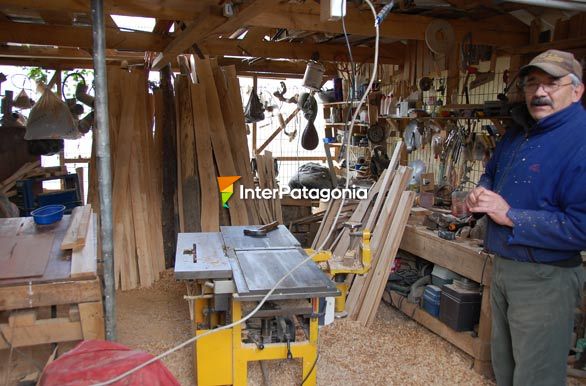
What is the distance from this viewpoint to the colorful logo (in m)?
4.29

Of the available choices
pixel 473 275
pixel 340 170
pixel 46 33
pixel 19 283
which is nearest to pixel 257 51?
pixel 46 33

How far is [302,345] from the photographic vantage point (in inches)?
86.7

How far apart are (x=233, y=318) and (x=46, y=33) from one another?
3278 mm

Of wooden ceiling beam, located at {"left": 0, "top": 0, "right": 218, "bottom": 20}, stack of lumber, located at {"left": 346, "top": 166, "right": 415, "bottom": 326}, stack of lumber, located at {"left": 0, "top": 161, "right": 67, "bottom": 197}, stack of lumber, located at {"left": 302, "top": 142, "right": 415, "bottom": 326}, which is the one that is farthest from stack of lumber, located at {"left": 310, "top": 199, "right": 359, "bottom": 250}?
stack of lumber, located at {"left": 0, "top": 161, "right": 67, "bottom": 197}

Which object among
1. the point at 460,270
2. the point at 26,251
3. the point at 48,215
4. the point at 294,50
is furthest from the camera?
the point at 294,50

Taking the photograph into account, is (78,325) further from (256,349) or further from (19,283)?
(256,349)

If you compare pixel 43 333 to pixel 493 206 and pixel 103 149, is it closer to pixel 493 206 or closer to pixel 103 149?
pixel 103 149

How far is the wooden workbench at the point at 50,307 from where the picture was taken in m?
1.71

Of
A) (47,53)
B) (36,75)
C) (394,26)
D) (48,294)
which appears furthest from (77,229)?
(36,75)

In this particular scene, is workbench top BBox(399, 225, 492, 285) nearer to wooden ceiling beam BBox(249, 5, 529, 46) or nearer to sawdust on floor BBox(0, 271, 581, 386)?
sawdust on floor BBox(0, 271, 581, 386)

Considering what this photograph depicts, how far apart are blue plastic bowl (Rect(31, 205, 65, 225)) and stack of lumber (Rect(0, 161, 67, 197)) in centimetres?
227

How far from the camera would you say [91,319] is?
5.84ft

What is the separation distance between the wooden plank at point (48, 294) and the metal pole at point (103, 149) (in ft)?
0.21

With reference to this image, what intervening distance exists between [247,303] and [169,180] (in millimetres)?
2425
